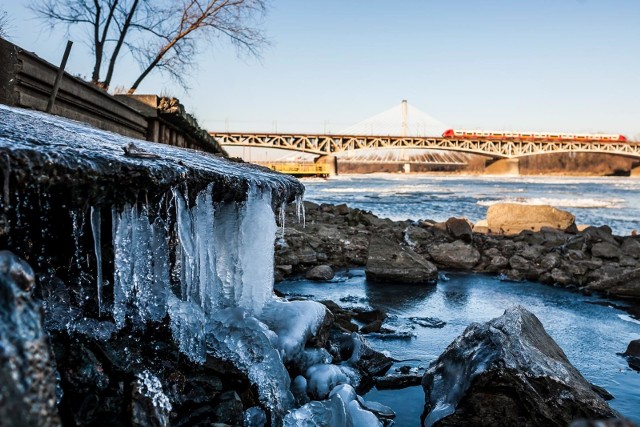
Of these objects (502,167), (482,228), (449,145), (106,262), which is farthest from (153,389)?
(502,167)

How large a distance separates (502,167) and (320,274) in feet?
255

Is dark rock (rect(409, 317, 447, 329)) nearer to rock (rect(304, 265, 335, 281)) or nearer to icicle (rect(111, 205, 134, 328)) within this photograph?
rock (rect(304, 265, 335, 281))

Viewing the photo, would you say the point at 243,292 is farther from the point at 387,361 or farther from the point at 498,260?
the point at 498,260

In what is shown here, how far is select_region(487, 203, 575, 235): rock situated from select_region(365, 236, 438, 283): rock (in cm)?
574

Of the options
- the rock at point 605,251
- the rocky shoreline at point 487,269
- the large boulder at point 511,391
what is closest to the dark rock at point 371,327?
the rocky shoreline at point 487,269

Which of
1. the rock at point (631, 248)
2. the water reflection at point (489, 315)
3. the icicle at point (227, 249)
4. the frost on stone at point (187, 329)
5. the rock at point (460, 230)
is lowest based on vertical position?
the water reflection at point (489, 315)

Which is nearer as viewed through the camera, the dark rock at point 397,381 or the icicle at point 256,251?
the dark rock at point 397,381

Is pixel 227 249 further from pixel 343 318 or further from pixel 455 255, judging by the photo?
pixel 455 255

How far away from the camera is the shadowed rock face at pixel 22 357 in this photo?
5.06ft

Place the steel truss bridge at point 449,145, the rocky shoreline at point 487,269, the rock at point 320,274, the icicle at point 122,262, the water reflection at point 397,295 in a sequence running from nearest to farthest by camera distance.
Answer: the icicle at point 122,262, the rocky shoreline at point 487,269, the water reflection at point 397,295, the rock at point 320,274, the steel truss bridge at point 449,145

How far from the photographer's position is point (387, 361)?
16.2 ft

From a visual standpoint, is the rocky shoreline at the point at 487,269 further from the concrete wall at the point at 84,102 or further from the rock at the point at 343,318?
the concrete wall at the point at 84,102

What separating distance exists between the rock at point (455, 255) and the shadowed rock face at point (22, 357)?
9520 millimetres

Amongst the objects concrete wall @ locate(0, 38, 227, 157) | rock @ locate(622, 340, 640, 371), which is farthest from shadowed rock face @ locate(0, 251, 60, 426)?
rock @ locate(622, 340, 640, 371)
